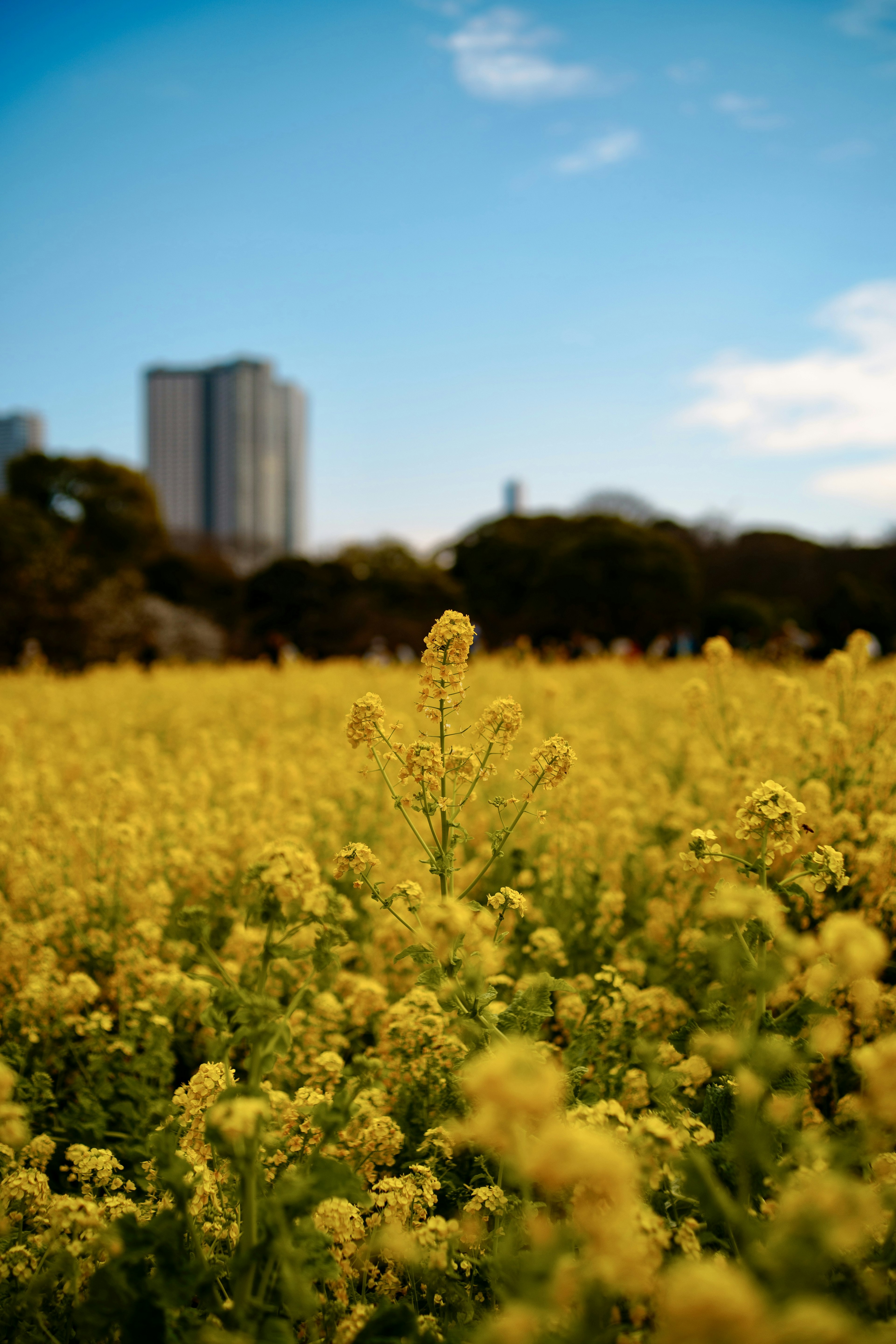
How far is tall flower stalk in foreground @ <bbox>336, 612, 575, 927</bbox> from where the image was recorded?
1916mm

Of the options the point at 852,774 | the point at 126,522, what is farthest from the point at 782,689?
the point at 126,522

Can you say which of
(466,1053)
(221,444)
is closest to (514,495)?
(221,444)

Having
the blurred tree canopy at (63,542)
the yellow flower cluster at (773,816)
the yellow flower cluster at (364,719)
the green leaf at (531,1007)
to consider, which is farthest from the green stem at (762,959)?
the blurred tree canopy at (63,542)

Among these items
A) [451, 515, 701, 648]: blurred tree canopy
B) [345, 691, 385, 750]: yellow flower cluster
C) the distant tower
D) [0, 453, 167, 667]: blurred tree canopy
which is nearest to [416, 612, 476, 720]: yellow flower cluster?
[345, 691, 385, 750]: yellow flower cluster

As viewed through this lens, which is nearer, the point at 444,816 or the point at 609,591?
the point at 444,816

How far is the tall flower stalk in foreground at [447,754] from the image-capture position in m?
1.92

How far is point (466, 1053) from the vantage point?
89.0 inches

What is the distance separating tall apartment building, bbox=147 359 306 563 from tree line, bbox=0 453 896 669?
2922 inches

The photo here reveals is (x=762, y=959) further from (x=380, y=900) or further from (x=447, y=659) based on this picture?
(x=447, y=659)

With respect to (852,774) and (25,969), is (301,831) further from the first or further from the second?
(852,774)

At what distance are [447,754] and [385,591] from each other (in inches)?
940

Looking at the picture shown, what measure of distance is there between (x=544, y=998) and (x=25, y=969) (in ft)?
6.59

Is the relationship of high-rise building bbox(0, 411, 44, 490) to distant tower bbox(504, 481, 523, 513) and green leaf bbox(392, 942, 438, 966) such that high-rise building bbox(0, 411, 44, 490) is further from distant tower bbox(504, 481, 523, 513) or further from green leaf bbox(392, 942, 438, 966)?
green leaf bbox(392, 942, 438, 966)

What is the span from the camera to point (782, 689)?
411cm
